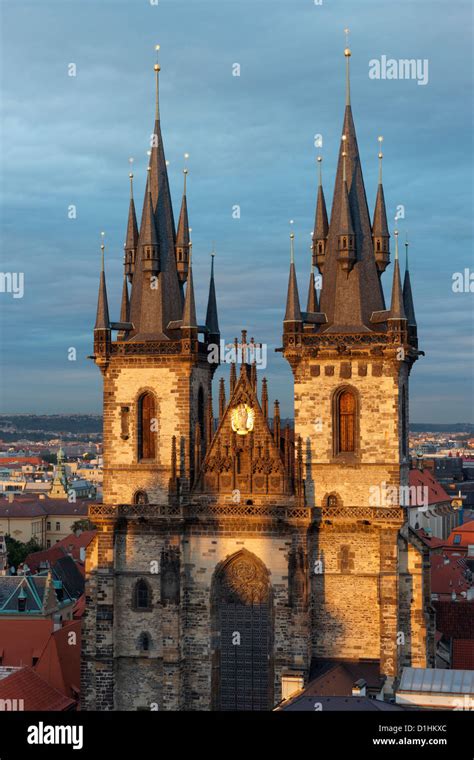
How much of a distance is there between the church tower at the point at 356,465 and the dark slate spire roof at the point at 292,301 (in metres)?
0.05

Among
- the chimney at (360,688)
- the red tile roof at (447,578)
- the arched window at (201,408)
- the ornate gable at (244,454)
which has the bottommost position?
the chimney at (360,688)

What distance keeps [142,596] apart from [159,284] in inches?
594

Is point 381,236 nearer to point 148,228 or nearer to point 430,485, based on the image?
point 148,228

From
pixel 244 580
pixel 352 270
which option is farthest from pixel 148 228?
pixel 244 580

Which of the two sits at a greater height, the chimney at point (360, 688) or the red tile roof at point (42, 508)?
the red tile roof at point (42, 508)

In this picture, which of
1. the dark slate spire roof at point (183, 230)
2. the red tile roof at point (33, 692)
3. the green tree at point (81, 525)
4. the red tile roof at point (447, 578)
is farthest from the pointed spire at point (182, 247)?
the green tree at point (81, 525)

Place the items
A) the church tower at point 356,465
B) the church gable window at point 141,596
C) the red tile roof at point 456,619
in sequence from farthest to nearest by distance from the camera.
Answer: the red tile roof at point 456,619 → the church gable window at point 141,596 → the church tower at point 356,465

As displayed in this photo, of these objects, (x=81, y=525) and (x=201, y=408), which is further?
(x=81, y=525)

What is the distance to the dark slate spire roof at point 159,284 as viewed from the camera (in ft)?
203

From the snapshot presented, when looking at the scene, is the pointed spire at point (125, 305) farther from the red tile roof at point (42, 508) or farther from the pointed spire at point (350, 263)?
the red tile roof at point (42, 508)

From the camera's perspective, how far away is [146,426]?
6156 centimetres

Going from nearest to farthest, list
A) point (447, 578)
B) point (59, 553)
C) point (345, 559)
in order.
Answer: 1. point (345, 559)
2. point (447, 578)
3. point (59, 553)
